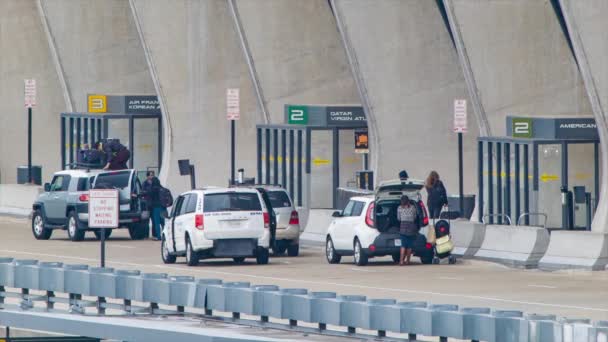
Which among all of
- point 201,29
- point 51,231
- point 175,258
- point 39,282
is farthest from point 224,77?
point 39,282

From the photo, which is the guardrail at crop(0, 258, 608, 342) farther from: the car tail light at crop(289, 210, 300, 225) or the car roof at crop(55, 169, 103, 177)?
the car roof at crop(55, 169, 103, 177)

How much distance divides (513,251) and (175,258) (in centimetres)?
644

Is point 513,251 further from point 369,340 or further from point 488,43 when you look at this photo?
point 369,340

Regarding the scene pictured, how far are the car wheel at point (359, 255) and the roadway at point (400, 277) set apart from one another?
153 millimetres

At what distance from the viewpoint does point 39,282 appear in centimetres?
2616

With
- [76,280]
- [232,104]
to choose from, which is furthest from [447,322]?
[232,104]

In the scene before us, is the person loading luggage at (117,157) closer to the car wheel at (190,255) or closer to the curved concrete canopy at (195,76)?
the curved concrete canopy at (195,76)

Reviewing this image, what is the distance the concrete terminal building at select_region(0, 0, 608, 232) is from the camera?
4028 centimetres

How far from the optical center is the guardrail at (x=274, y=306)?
18828mm

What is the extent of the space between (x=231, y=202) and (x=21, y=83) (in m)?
26.9

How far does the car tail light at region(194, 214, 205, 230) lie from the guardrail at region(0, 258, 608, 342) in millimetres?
7493

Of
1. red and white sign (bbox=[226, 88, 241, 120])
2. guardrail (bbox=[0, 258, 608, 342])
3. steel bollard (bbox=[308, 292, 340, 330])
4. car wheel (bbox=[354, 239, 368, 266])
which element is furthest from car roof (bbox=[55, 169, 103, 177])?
steel bollard (bbox=[308, 292, 340, 330])

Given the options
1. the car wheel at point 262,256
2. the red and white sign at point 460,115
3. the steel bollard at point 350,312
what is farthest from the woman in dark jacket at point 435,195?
the steel bollard at point 350,312

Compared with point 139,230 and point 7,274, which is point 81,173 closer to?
point 139,230
